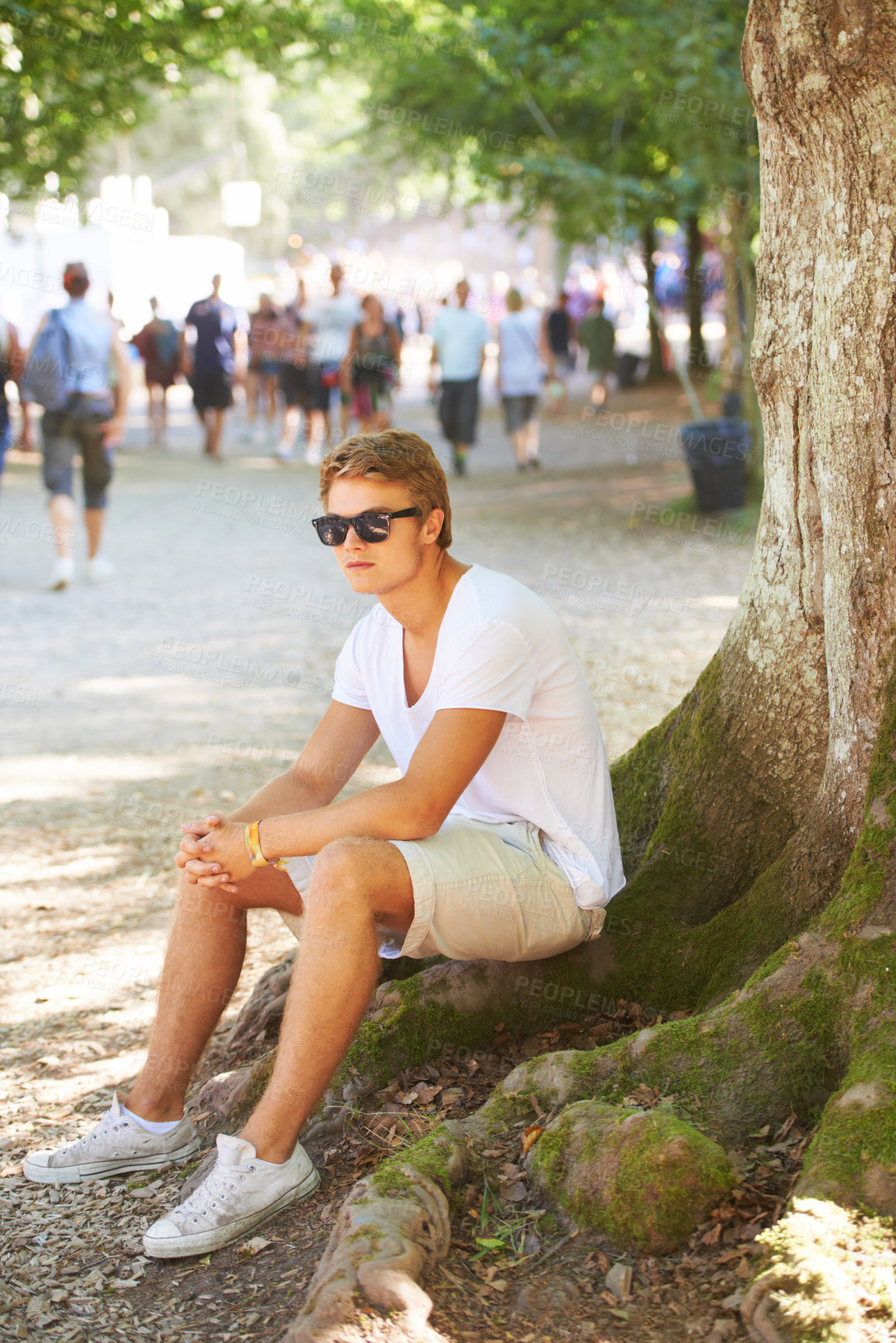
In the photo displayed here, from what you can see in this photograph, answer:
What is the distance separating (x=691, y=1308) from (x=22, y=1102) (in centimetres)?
216

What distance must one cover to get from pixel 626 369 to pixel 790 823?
2514cm

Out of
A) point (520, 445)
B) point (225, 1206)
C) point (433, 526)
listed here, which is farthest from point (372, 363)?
point (225, 1206)

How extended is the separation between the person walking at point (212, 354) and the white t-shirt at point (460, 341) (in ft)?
10.6

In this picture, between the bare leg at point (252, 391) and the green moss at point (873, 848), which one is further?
the bare leg at point (252, 391)

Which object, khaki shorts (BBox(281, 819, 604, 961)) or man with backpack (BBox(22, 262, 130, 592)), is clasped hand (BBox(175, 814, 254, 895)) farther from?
man with backpack (BBox(22, 262, 130, 592))

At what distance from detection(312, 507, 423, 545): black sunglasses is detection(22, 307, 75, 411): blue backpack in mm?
7302

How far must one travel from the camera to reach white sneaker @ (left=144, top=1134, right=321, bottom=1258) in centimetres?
274

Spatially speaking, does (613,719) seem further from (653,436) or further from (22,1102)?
(653,436)

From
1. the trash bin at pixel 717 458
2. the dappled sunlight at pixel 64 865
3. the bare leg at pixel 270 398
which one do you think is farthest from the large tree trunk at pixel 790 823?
the bare leg at pixel 270 398

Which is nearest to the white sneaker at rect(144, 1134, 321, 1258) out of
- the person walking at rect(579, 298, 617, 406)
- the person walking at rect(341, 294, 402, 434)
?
the person walking at rect(341, 294, 402, 434)

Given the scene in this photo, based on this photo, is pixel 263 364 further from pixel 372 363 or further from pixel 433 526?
pixel 433 526

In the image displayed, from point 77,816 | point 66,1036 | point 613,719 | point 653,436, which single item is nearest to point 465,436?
point 653,436

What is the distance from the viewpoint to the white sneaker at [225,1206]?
2.74 metres

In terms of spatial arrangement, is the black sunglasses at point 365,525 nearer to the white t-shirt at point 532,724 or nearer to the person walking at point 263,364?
the white t-shirt at point 532,724
